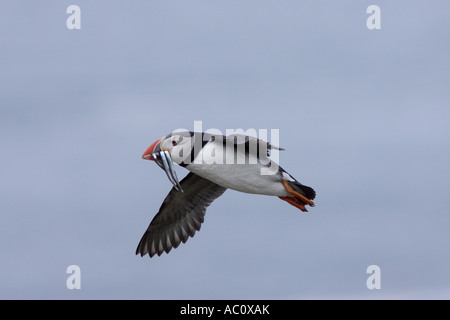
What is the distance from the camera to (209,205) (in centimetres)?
1351

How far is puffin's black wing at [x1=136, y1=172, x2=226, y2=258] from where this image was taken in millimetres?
13422

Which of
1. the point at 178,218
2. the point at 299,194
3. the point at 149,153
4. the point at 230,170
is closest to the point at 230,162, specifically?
the point at 230,170

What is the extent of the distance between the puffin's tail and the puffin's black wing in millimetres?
1874

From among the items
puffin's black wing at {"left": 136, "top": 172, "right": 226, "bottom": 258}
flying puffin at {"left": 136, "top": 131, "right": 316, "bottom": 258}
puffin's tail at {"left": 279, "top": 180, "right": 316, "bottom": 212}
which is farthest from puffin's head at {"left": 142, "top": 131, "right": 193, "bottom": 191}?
puffin's black wing at {"left": 136, "top": 172, "right": 226, "bottom": 258}

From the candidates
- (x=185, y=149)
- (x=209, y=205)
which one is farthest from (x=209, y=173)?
(x=209, y=205)

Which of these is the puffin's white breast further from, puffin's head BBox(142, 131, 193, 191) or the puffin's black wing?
the puffin's black wing

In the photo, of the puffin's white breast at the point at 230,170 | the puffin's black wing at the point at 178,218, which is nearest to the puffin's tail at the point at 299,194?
the puffin's white breast at the point at 230,170

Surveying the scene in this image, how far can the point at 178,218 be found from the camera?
13656mm

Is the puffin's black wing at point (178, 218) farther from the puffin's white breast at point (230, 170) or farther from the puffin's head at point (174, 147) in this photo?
the puffin's head at point (174, 147)

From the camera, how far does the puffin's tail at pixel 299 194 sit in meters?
11.6

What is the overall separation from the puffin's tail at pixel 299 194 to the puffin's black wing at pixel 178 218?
1.87 metres

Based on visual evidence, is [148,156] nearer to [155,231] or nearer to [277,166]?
[277,166]

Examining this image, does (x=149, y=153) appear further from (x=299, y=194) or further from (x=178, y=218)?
(x=178, y=218)

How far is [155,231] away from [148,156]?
3.22 metres
